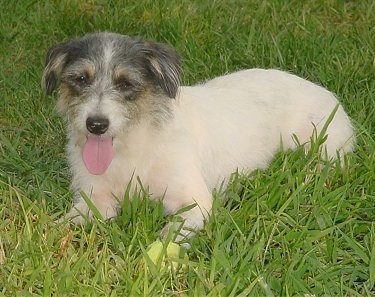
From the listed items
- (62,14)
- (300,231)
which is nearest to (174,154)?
(300,231)

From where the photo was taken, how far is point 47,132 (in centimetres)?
499

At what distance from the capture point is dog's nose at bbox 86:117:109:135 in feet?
12.1

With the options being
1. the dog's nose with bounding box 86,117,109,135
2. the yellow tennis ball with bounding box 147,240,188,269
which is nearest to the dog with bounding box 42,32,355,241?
the dog's nose with bounding box 86,117,109,135

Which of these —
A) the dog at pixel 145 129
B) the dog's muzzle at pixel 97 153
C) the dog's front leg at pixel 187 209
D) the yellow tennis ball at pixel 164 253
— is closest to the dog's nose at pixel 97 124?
the dog at pixel 145 129

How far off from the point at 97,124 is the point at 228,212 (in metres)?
0.73

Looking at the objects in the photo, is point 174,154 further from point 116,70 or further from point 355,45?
point 355,45

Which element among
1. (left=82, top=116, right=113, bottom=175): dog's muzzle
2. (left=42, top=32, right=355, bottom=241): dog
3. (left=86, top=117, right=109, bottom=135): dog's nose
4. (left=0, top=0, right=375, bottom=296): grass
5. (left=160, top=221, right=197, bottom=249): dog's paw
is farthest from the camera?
(left=82, top=116, right=113, bottom=175): dog's muzzle

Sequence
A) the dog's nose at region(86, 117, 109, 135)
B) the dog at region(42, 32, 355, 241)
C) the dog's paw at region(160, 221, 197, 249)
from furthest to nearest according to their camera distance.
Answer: the dog at region(42, 32, 355, 241), the dog's nose at region(86, 117, 109, 135), the dog's paw at region(160, 221, 197, 249)

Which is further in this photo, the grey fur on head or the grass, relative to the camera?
the grey fur on head

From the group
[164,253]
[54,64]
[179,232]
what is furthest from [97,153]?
[164,253]

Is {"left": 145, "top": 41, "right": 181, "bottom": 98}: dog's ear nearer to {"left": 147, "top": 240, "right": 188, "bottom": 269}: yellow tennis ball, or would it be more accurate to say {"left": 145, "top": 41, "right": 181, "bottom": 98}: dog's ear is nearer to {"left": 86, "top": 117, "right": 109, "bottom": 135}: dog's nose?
{"left": 86, "top": 117, "right": 109, "bottom": 135}: dog's nose

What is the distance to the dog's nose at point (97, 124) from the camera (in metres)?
3.67

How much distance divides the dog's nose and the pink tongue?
0.18 meters

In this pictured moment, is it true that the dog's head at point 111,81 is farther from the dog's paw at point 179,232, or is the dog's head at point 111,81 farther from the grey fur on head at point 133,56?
the dog's paw at point 179,232
